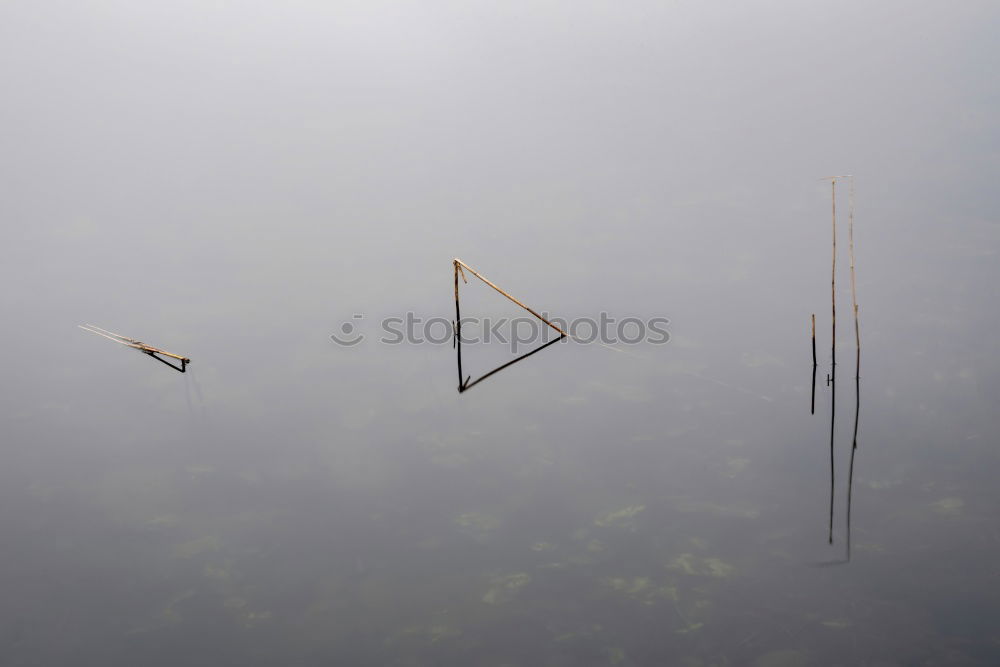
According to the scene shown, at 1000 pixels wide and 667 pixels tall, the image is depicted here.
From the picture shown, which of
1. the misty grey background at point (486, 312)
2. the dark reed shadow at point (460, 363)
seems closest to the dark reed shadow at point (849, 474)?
the misty grey background at point (486, 312)

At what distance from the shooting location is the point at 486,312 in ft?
20.3

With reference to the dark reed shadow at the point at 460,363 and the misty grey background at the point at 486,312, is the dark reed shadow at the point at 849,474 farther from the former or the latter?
the dark reed shadow at the point at 460,363

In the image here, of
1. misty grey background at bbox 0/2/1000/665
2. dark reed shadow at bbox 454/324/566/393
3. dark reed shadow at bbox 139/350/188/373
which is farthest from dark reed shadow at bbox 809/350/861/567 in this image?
dark reed shadow at bbox 139/350/188/373

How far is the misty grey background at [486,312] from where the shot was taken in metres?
4.16

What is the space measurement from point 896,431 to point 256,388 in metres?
2.92

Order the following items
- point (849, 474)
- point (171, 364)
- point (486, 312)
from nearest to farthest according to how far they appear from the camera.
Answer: point (849, 474)
point (171, 364)
point (486, 312)

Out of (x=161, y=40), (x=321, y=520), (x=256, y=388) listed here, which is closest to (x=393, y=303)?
(x=256, y=388)

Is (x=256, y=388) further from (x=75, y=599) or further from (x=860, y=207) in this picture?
(x=860, y=207)

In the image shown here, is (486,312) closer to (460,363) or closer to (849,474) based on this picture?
(460,363)

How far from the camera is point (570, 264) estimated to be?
255 inches

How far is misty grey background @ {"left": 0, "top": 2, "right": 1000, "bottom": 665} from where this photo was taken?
416 centimetres

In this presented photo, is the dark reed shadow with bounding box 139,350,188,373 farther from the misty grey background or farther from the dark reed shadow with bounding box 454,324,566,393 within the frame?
the dark reed shadow with bounding box 454,324,566,393

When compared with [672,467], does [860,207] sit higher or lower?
higher

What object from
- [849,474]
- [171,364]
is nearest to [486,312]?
[171,364]
